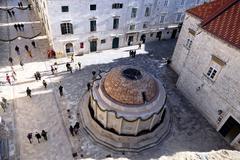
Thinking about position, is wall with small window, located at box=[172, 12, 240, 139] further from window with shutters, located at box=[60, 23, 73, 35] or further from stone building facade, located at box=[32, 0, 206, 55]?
window with shutters, located at box=[60, 23, 73, 35]

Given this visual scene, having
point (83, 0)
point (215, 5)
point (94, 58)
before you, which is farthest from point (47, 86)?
point (215, 5)

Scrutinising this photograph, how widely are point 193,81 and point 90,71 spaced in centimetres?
1364

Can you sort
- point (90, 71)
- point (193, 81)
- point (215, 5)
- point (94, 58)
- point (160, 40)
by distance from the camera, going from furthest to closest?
point (160, 40) → point (94, 58) → point (90, 71) → point (193, 81) → point (215, 5)

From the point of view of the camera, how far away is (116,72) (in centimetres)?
2127

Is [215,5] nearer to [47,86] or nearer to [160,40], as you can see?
[160,40]

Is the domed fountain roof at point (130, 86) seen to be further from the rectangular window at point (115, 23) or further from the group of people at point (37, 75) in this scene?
the rectangular window at point (115, 23)

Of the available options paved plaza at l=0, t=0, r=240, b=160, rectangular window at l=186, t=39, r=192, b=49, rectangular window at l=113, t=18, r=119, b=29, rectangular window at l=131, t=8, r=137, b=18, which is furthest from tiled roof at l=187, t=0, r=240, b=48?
rectangular window at l=113, t=18, r=119, b=29

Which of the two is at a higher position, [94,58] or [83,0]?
[83,0]

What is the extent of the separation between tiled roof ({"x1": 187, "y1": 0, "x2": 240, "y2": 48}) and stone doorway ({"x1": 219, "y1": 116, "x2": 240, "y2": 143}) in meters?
8.28

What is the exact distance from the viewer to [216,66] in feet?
70.7

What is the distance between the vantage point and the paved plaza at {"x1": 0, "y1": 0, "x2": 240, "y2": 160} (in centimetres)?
2030

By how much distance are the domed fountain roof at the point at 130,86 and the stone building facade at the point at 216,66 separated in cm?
635

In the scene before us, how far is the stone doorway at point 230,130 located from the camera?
874 inches

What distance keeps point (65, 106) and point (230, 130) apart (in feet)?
60.7
